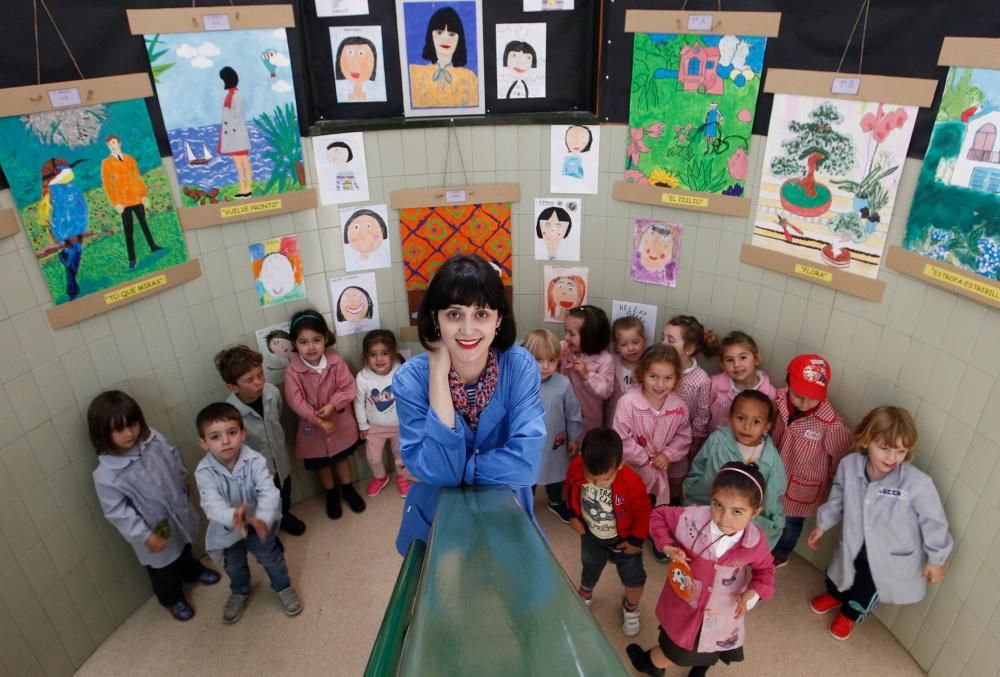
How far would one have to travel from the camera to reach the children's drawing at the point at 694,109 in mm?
2682

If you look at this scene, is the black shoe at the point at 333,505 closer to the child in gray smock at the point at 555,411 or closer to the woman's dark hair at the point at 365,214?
the child in gray smock at the point at 555,411

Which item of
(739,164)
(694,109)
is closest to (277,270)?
(694,109)

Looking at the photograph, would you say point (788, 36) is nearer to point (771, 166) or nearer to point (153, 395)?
point (771, 166)

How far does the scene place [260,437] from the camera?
3.04m

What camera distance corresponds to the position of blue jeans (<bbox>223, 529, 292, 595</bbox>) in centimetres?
279

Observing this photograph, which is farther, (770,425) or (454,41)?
(454,41)

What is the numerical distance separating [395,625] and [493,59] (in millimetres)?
2884

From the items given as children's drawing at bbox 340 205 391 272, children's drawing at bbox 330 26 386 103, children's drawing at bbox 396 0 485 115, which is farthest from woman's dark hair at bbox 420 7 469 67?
children's drawing at bbox 340 205 391 272

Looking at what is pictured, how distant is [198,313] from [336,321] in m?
0.66

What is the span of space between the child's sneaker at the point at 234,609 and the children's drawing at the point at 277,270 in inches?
52.2

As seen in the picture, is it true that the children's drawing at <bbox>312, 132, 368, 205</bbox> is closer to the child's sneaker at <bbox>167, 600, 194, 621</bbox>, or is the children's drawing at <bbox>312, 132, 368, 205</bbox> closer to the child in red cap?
the child's sneaker at <bbox>167, 600, 194, 621</bbox>

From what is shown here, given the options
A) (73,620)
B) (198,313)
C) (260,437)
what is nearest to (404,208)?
(198,313)

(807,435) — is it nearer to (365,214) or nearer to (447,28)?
(365,214)

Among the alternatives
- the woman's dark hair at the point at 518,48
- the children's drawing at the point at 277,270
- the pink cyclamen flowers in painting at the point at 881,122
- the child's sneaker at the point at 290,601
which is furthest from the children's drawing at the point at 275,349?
the pink cyclamen flowers in painting at the point at 881,122
